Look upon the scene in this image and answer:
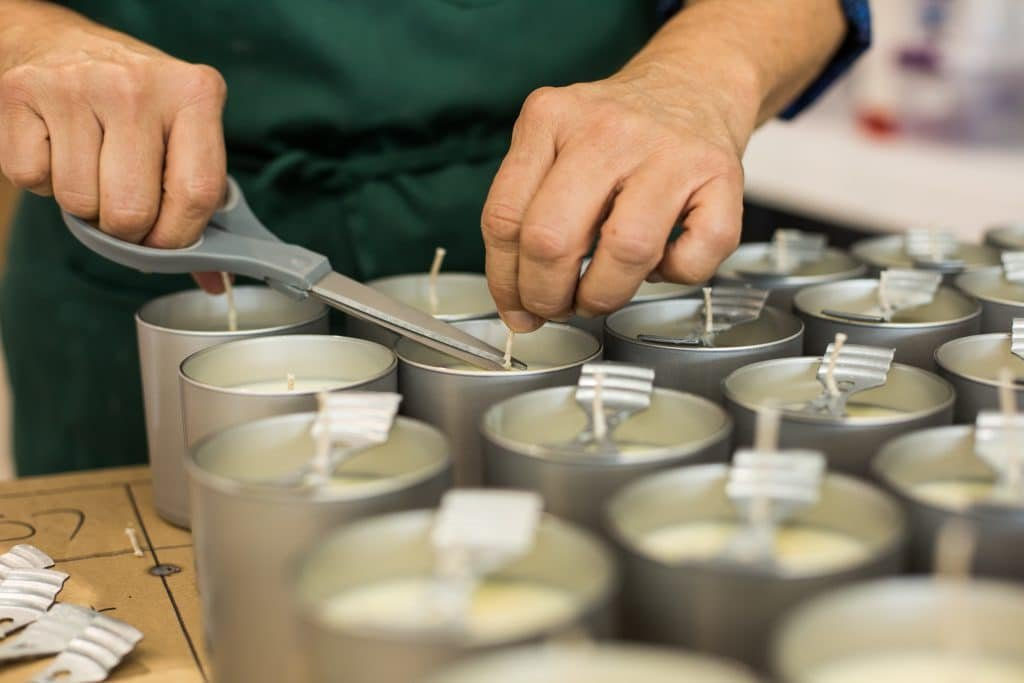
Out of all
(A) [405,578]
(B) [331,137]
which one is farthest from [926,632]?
(B) [331,137]

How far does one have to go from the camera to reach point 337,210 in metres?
1.48

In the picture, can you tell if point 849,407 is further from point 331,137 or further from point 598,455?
point 331,137

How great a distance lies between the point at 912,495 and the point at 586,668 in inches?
9.2

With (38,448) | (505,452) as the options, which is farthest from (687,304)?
(38,448)

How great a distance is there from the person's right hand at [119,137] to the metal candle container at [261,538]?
0.33 m

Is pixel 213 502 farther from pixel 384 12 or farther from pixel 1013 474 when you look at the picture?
pixel 384 12

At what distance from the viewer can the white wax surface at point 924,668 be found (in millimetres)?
599

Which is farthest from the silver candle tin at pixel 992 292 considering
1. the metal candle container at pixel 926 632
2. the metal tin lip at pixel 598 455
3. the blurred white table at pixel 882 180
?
the blurred white table at pixel 882 180

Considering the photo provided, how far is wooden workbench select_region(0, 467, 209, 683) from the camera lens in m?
0.85

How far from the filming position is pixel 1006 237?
1391mm

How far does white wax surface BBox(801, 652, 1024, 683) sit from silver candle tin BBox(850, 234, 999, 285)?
2.33 feet

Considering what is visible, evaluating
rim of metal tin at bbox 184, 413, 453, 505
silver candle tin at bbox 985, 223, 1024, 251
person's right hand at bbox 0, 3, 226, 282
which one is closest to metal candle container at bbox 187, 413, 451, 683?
rim of metal tin at bbox 184, 413, 453, 505

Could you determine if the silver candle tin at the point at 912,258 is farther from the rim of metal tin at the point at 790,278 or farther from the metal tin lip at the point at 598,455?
the metal tin lip at the point at 598,455

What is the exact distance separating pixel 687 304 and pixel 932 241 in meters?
0.34
